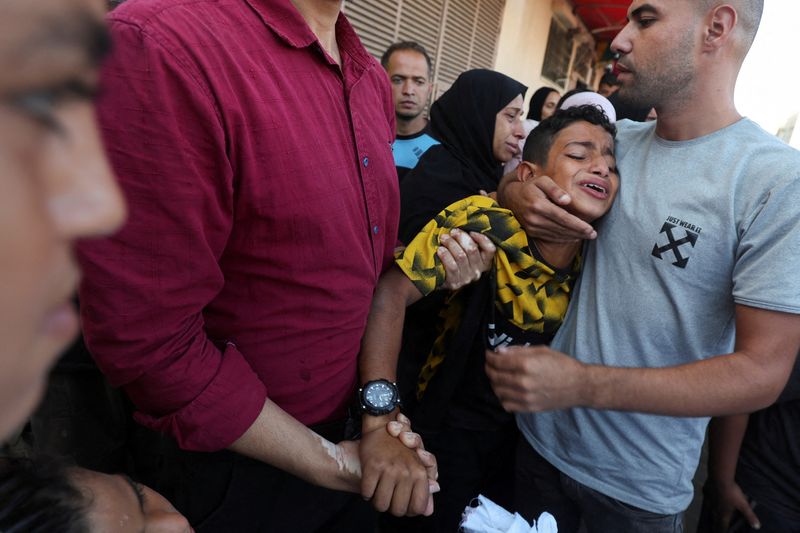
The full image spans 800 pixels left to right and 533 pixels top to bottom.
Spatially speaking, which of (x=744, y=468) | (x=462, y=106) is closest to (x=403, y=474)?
(x=744, y=468)

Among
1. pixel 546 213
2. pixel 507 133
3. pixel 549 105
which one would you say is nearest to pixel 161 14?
pixel 546 213

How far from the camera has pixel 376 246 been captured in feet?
4.05

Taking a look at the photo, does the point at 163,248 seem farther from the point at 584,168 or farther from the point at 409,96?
the point at 409,96

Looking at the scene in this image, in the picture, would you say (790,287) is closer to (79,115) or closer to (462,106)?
(79,115)

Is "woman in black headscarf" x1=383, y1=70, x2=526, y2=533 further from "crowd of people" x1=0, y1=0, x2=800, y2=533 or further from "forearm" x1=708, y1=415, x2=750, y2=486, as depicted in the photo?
"forearm" x1=708, y1=415, x2=750, y2=486

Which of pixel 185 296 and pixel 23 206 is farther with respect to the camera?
pixel 185 296

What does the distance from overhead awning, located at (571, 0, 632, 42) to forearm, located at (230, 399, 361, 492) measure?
402 inches

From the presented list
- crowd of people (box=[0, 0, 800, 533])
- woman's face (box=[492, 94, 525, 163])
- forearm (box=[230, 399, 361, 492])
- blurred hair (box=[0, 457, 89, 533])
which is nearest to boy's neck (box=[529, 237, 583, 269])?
crowd of people (box=[0, 0, 800, 533])

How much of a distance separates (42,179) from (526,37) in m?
9.51

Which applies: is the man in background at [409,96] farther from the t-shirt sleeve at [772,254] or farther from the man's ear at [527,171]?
the t-shirt sleeve at [772,254]

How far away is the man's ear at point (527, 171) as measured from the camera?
1826 millimetres

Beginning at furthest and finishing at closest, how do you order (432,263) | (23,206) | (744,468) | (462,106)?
(462,106) → (744,468) → (432,263) → (23,206)

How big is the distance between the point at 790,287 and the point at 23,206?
4.97ft

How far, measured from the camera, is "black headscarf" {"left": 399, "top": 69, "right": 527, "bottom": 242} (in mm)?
2498
